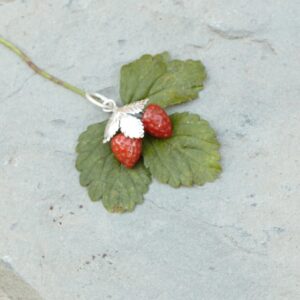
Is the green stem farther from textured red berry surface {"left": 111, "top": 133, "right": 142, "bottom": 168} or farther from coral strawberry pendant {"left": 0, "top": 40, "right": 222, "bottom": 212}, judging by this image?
textured red berry surface {"left": 111, "top": 133, "right": 142, "bottom": 168}

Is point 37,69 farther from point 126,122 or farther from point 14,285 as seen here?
point 14,285

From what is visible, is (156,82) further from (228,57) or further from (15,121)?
(15,121)

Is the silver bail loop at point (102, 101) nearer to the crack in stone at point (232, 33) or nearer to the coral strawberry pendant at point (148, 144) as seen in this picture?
the coral strawberry pendant at point (148, 144)

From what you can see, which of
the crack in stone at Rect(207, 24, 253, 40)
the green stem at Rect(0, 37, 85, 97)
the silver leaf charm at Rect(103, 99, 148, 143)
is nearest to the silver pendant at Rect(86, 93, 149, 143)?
the silver leaf charm at Rect(103, 99, 148, 143)

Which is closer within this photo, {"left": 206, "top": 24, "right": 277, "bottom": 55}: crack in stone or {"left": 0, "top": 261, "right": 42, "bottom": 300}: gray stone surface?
{"left": 0, "top": 261, "right": 42, "bottom": 300}: gray stone surface

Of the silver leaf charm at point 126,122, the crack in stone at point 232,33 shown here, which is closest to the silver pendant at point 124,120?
the silver leaf charm at point 126,122

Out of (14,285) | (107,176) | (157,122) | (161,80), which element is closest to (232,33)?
(161,80)
